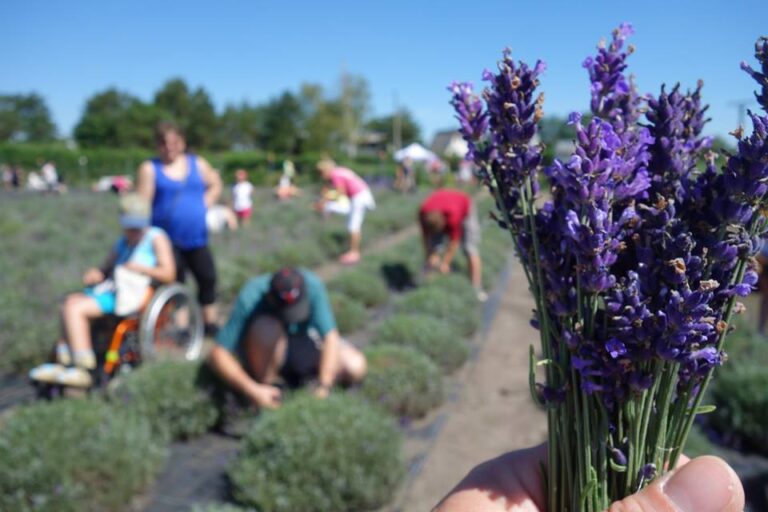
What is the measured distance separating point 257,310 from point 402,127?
53812 mm

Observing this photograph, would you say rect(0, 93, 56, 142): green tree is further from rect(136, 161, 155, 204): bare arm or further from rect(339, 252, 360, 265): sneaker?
rect(136, 161, 155, 204): bare arm

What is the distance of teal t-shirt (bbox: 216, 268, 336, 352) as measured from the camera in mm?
3805

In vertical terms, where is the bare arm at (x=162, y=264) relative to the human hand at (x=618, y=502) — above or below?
above

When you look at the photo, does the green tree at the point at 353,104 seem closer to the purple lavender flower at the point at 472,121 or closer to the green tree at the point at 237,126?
the green tree at the point at 237,126

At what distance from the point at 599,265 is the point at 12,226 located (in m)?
14.0

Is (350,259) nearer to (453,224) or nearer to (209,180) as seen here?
(453,224)

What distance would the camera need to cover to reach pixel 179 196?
4.86 metres

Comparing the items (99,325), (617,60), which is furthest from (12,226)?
(617,60)

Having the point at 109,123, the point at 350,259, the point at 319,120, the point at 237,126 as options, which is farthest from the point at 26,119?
the point at 350,259

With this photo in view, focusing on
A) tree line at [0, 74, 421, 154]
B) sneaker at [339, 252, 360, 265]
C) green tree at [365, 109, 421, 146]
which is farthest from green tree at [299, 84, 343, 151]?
sneaker at [339, 252, 360, 265]

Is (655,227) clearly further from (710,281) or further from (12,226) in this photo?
(12,226)

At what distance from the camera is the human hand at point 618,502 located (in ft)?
3.31

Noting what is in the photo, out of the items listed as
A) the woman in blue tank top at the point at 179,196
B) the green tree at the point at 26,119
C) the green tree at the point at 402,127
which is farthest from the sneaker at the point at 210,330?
Answer: the green tree at the point at 26,119

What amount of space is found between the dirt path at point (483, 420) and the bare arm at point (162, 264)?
2.29 metres
